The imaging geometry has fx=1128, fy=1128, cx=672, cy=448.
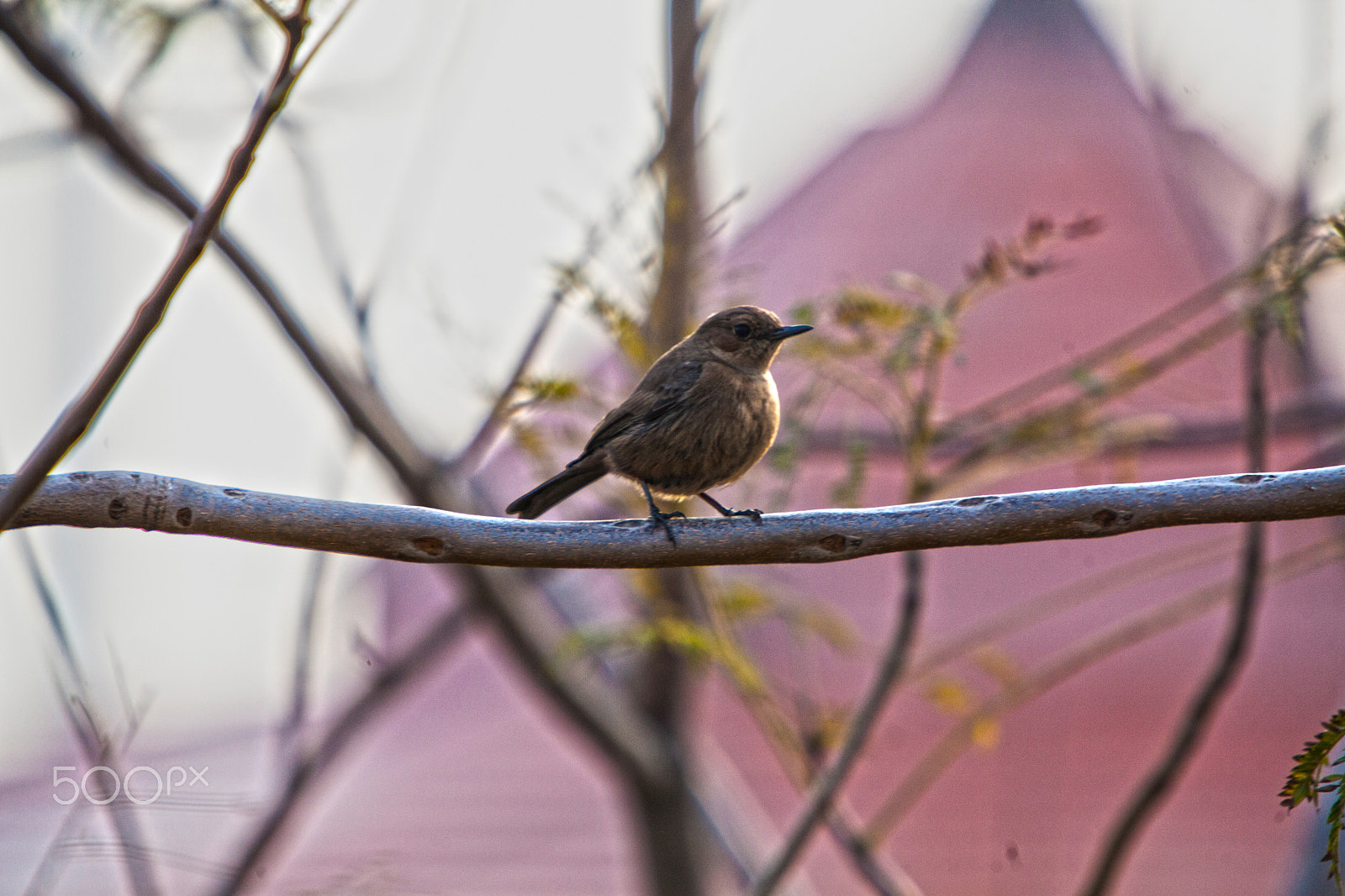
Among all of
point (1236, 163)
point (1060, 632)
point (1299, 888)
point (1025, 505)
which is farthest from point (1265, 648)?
point (1025, 505)

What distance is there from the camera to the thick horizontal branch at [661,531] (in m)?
2.13

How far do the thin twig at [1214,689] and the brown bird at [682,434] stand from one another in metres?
1.49

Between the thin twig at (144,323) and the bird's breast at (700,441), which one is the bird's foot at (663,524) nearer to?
the bird's breast at (700,441)

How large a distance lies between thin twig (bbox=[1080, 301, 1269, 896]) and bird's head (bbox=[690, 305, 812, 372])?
149 centimetres

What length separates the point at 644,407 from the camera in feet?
11.2

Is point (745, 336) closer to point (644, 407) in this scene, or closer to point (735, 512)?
point (644, 407)

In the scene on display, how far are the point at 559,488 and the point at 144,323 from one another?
6.13ft

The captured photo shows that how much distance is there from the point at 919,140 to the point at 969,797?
12.0 ft

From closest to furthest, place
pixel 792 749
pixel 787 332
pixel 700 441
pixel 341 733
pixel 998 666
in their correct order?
pixel 700 441
pixel 787 332
pixel 792 749
pixel 998 666
pixel 341 733

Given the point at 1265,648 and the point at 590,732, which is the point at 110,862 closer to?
the point at 590,732

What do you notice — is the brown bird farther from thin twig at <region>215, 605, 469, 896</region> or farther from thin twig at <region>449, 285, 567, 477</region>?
thin twig at <region>215, 605, 469, 896</region>

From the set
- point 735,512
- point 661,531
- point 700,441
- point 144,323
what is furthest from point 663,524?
point 144,323

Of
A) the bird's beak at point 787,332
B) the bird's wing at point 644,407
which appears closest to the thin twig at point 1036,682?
the bird's beak at point 787,332

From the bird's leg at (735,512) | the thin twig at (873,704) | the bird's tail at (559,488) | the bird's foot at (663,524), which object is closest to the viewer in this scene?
the bird's foot at (663,524)
